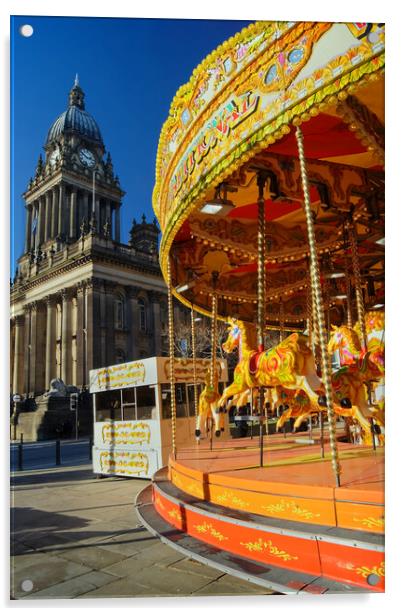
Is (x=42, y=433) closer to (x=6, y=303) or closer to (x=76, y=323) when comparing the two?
(x=76, y=323)

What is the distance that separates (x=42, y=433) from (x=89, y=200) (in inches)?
1020

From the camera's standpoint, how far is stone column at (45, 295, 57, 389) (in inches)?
1203

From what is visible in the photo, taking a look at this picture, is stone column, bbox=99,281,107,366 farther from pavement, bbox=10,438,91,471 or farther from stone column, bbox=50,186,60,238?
pavement, bbox=10,438,91,471

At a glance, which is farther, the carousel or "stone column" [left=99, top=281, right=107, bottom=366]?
"stone column" [left=99, top=281, right=107, bottom=366]

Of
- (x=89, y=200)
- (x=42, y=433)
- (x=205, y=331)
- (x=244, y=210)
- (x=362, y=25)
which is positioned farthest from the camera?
(x=89, y=200)

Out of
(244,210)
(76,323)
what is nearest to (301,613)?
(244,210)

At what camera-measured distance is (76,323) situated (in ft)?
116

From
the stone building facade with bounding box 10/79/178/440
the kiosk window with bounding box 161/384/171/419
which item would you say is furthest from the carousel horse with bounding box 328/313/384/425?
the stone building facade with bounding box 10/79/178/440

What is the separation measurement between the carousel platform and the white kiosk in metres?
4.29

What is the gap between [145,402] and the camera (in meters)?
10.6

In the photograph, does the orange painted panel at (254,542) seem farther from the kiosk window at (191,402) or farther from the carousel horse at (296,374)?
the kiosk window at (191,402)

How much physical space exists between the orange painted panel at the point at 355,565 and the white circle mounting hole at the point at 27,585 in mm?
2352

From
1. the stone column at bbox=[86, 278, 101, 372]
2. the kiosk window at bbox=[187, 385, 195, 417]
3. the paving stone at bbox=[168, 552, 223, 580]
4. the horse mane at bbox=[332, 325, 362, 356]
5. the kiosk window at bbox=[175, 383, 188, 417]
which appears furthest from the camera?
the stone column at bbox=[86, 278, 101, 372]

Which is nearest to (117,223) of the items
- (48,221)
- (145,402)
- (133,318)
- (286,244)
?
(48,221)
